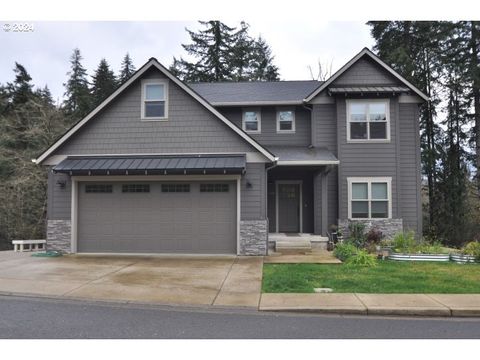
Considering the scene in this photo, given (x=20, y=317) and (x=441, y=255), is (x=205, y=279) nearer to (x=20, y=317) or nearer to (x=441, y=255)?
(x=20, y=317)

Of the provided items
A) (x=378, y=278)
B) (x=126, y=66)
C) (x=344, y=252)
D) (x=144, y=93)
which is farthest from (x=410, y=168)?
(x=126, y=66)

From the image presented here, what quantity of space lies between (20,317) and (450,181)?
2007 centimetres

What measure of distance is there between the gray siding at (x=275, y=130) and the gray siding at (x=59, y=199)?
7192 mm

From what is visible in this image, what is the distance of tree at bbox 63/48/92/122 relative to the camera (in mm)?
35094

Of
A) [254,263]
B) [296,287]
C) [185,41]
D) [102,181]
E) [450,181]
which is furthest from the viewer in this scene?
[185,41]

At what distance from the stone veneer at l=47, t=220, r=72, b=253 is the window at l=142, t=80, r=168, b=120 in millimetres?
4551

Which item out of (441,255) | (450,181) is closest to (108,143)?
(441,255)

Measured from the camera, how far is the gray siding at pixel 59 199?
12648mm

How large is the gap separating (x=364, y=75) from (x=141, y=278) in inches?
463

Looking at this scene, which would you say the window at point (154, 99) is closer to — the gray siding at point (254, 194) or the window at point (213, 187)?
the window at point (213, 187)

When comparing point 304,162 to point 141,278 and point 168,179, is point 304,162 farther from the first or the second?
point 141,278

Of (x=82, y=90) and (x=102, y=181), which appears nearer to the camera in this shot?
(x=102, y=181)

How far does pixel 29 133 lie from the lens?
20500mm

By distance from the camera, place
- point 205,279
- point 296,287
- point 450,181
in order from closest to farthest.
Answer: point 296,287 → point 205,279 → point 450,181
